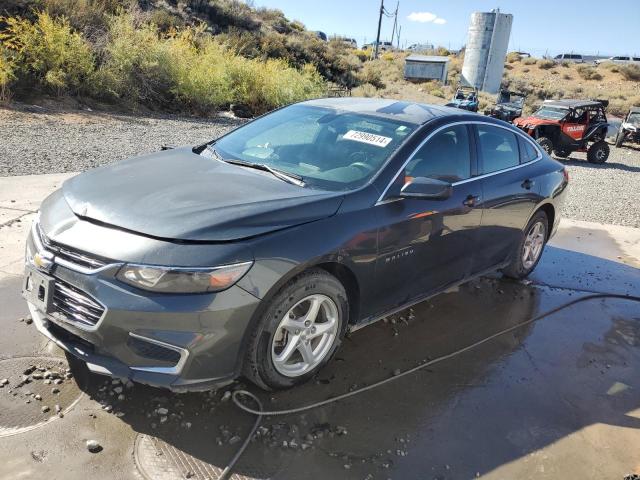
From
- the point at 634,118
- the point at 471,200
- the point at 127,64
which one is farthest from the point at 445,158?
the point at 634,118

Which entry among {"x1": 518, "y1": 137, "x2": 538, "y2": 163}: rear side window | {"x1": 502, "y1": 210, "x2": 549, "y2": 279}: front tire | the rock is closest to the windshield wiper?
the rock

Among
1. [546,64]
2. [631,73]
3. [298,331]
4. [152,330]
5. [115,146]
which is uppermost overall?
[546,64]

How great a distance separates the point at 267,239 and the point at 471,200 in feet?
6.34

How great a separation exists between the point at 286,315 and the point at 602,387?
2327 millimetres

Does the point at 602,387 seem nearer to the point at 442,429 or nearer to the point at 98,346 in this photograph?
the point at 442,429

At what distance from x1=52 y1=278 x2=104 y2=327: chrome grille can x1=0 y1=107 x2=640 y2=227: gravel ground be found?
18.2 ft

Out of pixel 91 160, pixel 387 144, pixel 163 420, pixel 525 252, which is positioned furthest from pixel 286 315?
pixel 91 160

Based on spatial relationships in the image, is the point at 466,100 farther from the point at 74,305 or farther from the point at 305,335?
the point at 74,305

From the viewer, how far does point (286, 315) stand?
9.36 feet

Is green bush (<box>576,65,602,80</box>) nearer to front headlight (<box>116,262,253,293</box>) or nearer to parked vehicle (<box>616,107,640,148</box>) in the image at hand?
parked vehicle (<box>616,107,640,148</box>)

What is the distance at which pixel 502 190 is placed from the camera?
430cm

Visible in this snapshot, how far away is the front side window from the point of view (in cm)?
356

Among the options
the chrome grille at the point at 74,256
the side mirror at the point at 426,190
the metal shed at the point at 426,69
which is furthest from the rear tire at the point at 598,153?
the metal shed at the point at 426,69

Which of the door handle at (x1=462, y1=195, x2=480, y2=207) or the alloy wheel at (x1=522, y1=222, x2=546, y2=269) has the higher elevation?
the door handle at (x1=462, y1=195, x2=480, y2=207)
